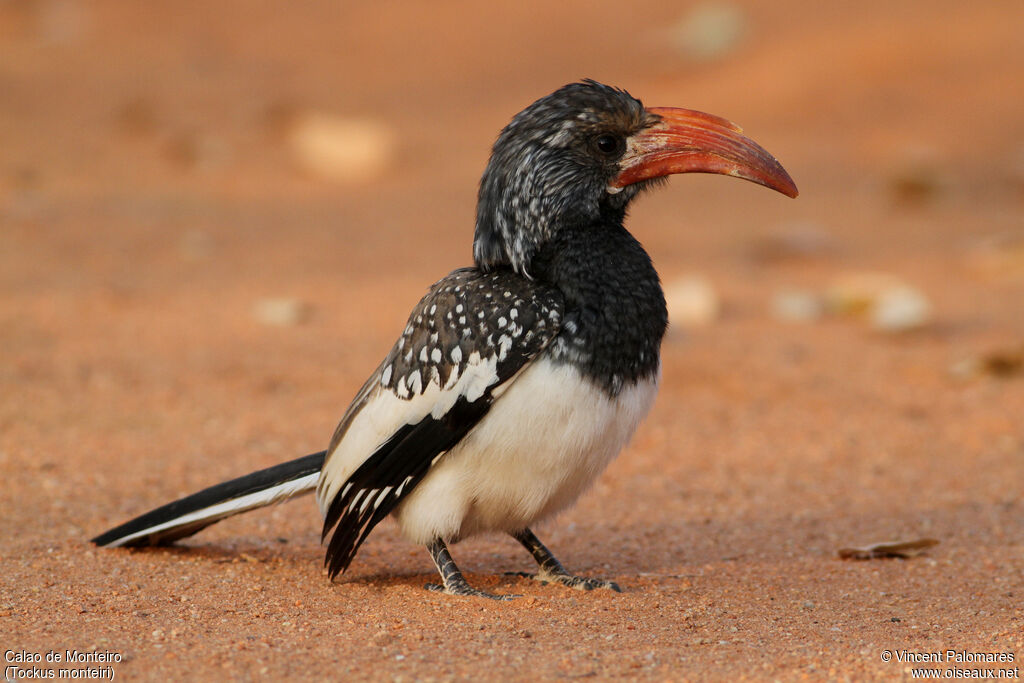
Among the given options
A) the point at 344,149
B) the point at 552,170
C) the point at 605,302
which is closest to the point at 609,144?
the point at 552,170

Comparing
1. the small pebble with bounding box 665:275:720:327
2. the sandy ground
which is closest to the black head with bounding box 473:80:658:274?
the sandy ground

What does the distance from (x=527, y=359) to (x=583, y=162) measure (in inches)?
29.8

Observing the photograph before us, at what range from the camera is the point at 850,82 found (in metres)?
15.9

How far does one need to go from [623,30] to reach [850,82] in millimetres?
4319

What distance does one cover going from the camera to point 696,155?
4.02m


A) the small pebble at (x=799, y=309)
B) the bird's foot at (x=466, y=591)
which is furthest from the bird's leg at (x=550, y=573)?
the small pebble at (x=799, y=309)

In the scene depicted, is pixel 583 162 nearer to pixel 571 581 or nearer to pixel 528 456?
pixel 528 456

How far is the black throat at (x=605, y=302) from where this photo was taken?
144 inches

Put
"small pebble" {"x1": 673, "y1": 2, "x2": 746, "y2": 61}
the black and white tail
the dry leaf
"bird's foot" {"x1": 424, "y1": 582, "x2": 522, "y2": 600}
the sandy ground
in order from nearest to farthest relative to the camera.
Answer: the sandy ground < "bird's foot" {"x1": 424, "y1": 582, "x2": 522, "y2": 600} < the black and white tail < the dry leaf < "small pebble" {"x1": 673, "y1": 2, "x2": 746, "y2": 61}

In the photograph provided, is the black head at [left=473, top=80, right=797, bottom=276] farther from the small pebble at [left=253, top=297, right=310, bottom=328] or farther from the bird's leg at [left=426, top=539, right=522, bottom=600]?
the small pebble at [left=253, top=297, right=310, bottom=328]

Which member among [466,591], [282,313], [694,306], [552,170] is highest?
[552,170]

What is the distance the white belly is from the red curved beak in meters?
0.75

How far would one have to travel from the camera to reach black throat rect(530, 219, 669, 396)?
3.67 meters

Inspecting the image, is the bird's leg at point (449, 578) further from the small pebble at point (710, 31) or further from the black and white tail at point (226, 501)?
the small pebble at point (710, 31)
